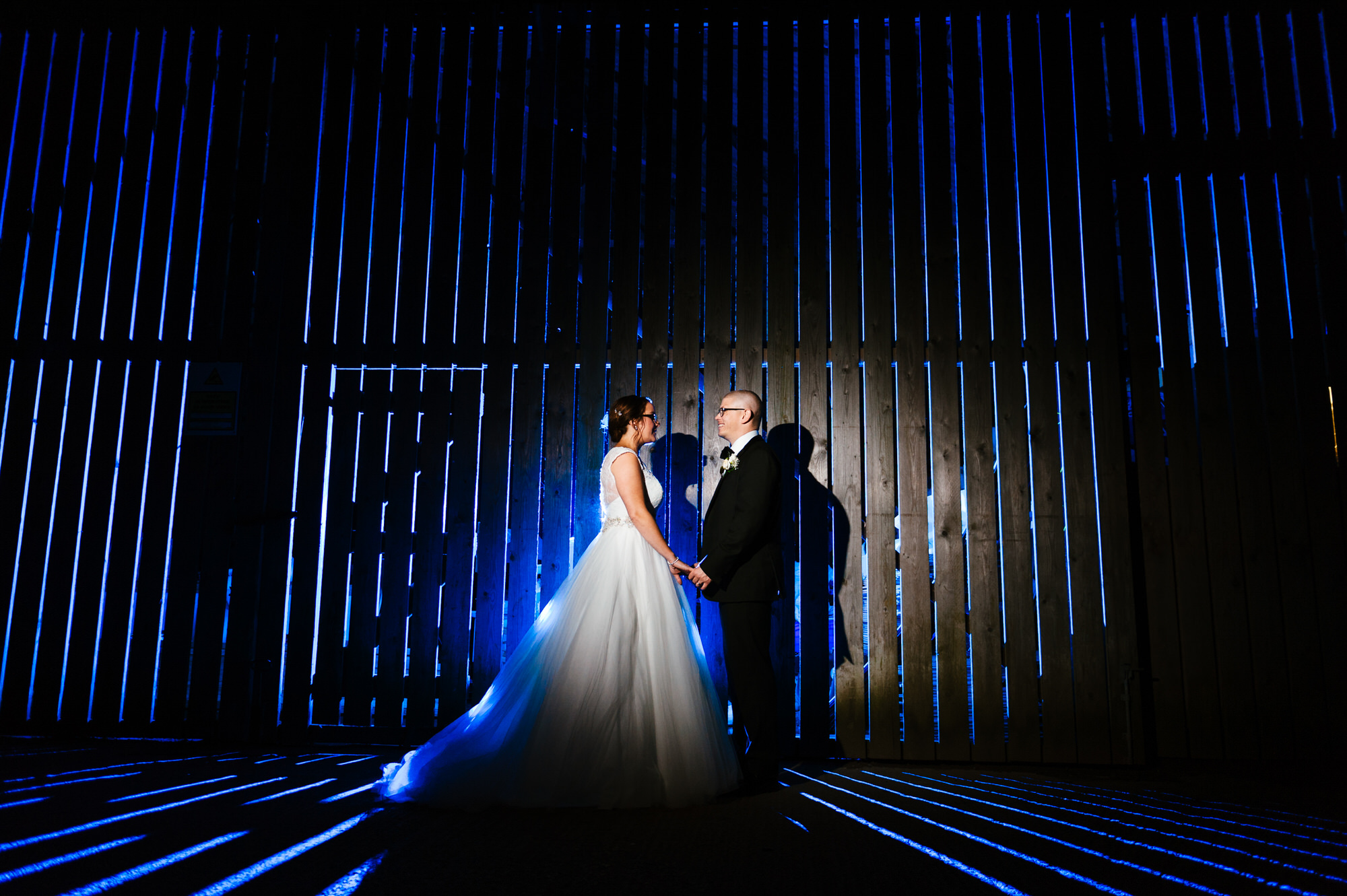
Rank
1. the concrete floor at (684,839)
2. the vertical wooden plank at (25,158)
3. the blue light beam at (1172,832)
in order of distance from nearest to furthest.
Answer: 1. the concrete floor at (684,839)
2. the blue light beam at (1172,832)
3. the vertical wooden plank at (25,158)

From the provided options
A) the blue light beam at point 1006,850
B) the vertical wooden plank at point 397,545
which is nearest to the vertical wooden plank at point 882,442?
the blue light beam at point 1006,850

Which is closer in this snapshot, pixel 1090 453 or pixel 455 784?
pixel 455 784

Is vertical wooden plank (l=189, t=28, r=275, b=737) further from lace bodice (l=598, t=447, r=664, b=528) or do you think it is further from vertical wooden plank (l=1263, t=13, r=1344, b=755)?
vertical wooden plank (l=1263, t=13, r=1344, b=755)

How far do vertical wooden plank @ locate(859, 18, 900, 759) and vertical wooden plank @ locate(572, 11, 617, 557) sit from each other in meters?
1.57

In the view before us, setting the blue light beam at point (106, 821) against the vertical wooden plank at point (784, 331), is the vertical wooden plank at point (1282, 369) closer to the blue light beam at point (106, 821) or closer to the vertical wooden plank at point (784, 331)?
the vertical wooden plank at point (784, 331)

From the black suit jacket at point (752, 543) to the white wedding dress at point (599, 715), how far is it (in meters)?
0.21

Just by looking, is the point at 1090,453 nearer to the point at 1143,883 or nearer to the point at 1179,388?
the point at 1179,388

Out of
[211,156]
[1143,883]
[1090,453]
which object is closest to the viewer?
[1143,883]

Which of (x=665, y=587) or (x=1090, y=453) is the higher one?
(x=1090, y=453)

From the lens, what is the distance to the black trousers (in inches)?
125

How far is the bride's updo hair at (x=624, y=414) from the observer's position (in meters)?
3.62

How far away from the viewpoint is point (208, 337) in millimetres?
4812

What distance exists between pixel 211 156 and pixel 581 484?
131 inches

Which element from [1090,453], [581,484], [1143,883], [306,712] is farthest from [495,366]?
[1143,883]
